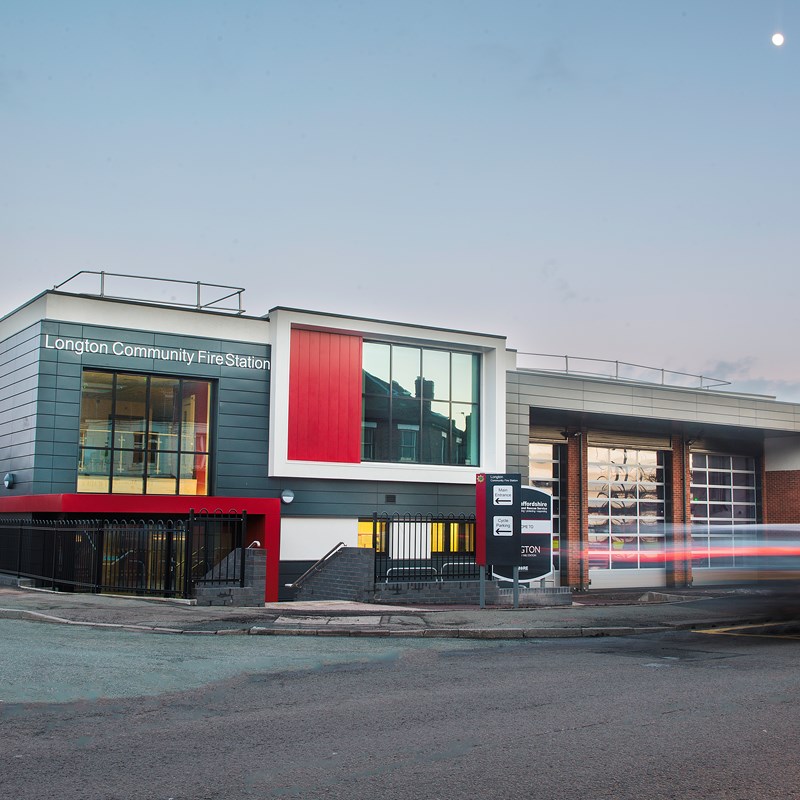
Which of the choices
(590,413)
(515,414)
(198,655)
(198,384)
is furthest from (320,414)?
(198,655)

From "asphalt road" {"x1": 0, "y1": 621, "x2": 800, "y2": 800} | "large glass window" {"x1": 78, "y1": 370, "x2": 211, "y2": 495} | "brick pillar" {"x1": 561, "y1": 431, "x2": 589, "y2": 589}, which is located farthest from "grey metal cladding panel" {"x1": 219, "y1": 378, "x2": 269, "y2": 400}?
"asphalt road" {"x1": 0, "y1": 621, "x2": 800, "y2": 800}

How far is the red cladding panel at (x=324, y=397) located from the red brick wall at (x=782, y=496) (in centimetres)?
2024

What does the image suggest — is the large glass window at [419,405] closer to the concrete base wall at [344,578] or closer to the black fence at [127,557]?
the concrete base wall at [344,578]

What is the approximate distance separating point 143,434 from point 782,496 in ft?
85.8

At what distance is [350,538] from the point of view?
27.4m

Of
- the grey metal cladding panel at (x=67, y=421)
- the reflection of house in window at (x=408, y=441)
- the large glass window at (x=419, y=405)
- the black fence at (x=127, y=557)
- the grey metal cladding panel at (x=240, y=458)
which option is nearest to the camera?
the black fence at (x=127, y=557)

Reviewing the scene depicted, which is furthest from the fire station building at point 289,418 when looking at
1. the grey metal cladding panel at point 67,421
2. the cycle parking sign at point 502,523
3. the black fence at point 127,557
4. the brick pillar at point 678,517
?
the cycle parking sign at point 502,523

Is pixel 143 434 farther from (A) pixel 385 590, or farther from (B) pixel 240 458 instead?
(A) pixel 385 590

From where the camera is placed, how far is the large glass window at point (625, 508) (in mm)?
35062

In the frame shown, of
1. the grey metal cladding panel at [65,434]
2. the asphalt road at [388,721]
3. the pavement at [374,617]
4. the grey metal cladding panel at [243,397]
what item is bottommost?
the asphalt road at [388,721]

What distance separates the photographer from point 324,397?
27281mm

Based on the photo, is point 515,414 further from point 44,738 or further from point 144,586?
point 44,738

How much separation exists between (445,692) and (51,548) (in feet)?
50.8

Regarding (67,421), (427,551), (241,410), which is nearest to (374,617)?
(427,551)
